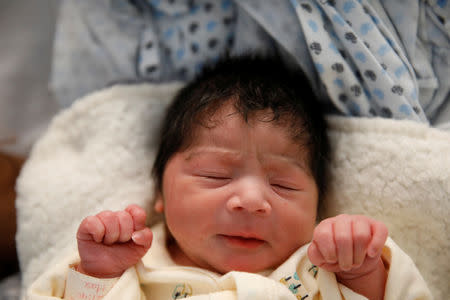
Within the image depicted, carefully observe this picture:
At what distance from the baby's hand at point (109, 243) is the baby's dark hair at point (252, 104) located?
0.24 meters

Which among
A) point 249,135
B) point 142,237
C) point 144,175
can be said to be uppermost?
point 249,135

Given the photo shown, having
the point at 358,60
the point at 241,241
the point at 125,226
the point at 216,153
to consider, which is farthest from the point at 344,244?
the point at 358,60

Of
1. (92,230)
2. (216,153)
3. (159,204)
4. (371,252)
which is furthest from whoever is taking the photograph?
(159,204)

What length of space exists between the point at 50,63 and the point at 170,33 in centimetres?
50

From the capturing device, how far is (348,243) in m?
0.92

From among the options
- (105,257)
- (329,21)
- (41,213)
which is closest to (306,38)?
(329,21)

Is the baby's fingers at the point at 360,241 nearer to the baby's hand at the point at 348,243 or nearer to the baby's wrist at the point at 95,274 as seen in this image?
the baby's hand at the point at 348,243

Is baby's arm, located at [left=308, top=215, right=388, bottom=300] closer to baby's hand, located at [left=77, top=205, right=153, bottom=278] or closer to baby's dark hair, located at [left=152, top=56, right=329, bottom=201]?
baby's dark hair, located at [left=152, top=56, right=329, bottom=201]

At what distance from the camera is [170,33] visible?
Answer: 1.49 metres

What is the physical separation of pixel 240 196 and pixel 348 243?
0.85 feet

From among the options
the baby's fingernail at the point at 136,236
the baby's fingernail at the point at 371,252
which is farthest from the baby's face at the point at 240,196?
the baby's fingernail at the point at 371,252

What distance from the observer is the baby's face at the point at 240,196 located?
1065 mm

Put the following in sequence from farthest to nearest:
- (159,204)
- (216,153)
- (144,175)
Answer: (144,175) → (159,204) → (216,153)

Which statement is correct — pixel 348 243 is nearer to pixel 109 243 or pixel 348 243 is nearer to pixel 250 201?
pixel 250 201
